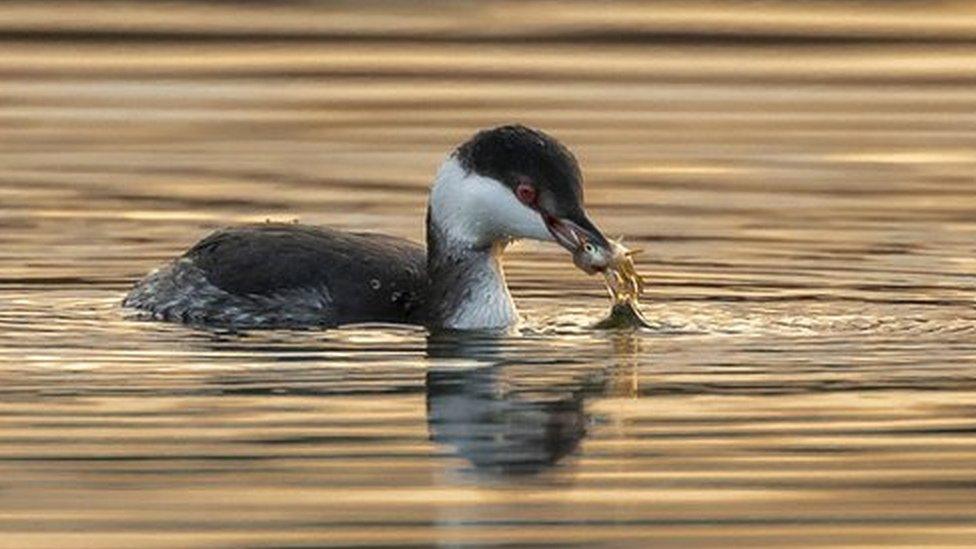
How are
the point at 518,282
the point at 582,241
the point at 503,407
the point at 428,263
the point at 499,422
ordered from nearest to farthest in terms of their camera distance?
the point at 499,422, the point at 503,407, the point at 582,241, the point at 428,263, the point at 518,282

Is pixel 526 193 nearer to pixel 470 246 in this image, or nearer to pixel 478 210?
pixel 478 210

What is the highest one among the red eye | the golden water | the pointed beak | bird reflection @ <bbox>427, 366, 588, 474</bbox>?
the red eye

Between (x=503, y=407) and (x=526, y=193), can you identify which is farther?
(x=526, y=193)

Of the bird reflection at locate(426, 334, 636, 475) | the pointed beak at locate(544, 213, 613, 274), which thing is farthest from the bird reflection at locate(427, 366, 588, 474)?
the pointed beak at locate(544, 213, 613, 274)

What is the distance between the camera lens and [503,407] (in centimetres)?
1361

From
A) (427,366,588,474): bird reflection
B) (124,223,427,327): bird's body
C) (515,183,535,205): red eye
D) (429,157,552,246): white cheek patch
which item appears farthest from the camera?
(124,223,427,327): bird's body

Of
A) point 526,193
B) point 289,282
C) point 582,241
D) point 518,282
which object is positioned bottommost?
point 518,282

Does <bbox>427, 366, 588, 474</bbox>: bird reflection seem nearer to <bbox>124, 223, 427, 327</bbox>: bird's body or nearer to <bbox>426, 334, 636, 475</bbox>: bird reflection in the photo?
<bbox>426, 334, 636, 475</bbox>: bird reflection

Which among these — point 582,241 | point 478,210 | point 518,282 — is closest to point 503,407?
point 582,241

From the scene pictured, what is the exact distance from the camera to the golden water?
464 inches

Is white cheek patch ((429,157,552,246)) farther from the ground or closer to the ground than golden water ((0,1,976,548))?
farther from the ground

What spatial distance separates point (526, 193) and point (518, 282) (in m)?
1.79

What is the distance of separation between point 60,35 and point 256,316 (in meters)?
11.6

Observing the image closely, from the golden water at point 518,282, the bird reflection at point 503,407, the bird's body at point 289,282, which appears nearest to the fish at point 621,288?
the golden water at point 518,282
